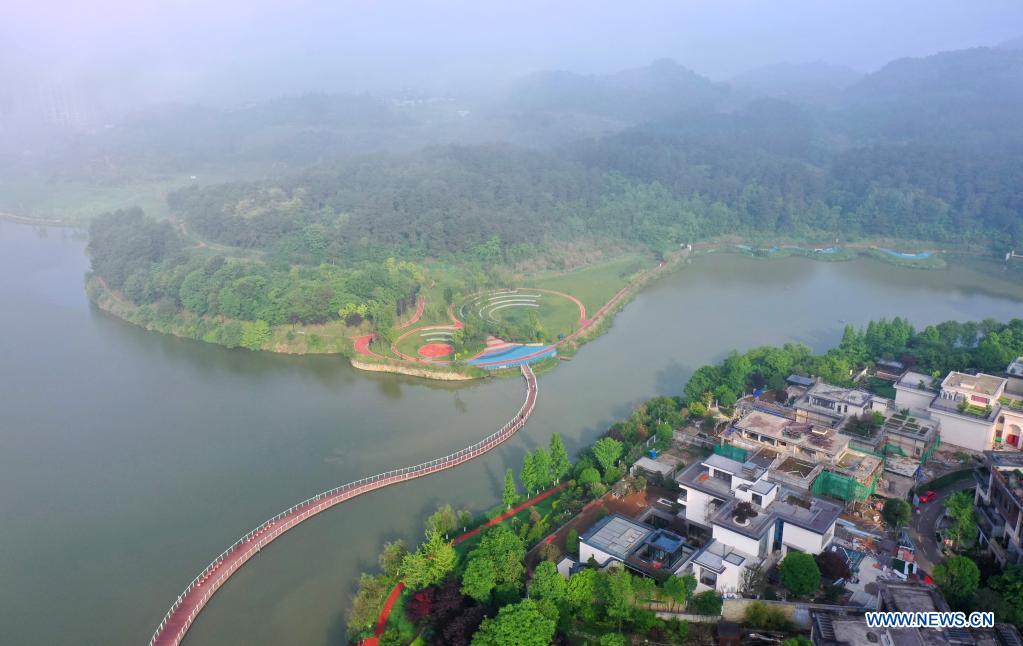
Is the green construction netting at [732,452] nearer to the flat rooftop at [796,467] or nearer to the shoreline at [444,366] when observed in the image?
the flat rooftop at [796,467]

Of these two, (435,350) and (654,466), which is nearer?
(654,466)

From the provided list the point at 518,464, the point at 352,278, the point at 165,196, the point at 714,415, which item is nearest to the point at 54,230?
the point at 165,196

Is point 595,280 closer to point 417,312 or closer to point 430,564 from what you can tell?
point 417,312

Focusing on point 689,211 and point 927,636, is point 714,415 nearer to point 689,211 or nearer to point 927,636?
point 927,636

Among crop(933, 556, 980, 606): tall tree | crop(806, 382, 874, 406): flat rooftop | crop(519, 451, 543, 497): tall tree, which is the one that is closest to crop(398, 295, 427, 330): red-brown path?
crop(519, 451, 543, 497): tall tree

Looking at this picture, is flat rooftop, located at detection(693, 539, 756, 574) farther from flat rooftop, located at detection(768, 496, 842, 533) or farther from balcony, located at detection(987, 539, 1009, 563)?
balcony, located at detection(987, 539, 1009, 563)

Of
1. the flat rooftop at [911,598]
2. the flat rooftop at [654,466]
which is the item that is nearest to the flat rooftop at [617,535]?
the flat rooftop at [654,466]

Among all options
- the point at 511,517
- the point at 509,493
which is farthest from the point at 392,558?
the point at 509,493
